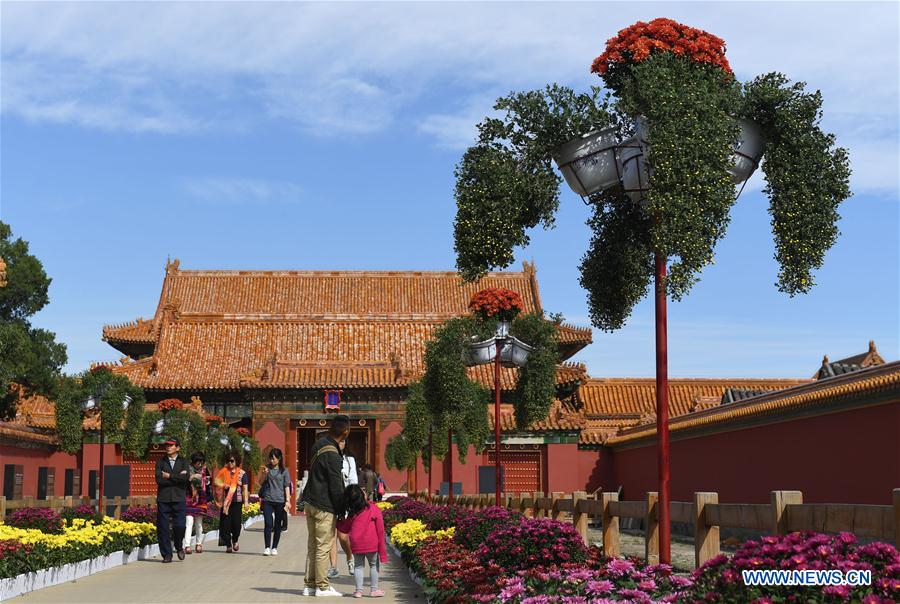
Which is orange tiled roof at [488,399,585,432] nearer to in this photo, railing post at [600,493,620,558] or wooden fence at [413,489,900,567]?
wooden fence at [413,489,900,567]

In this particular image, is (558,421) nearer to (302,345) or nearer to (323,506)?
(302,345)

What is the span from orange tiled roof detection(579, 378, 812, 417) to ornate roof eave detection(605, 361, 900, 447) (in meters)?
16.9

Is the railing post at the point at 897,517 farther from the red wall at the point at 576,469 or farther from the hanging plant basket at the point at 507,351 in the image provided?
the red wall at the point at 576,469

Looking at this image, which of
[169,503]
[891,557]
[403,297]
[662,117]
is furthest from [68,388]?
[403,297]

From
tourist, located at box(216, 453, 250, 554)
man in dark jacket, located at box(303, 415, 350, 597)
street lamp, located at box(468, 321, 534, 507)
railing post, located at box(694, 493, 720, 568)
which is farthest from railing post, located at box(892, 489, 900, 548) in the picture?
street lamp, located at box(468, 321, 534, 507)

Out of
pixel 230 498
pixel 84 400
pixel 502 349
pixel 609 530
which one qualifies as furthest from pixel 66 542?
pixel 84 400

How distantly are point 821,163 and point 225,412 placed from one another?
38.4 m

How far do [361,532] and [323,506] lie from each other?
0.47 m

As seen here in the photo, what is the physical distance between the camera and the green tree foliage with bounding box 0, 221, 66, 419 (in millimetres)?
41719

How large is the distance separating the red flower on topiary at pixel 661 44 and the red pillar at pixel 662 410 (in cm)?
147

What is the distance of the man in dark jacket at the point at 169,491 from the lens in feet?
48.6

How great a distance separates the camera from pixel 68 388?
23.2 m

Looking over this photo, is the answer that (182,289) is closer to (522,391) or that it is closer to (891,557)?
(522,391)

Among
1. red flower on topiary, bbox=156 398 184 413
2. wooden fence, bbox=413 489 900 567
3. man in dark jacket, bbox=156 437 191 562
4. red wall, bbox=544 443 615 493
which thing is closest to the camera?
wooden fence, bbox=413 489 900 567
